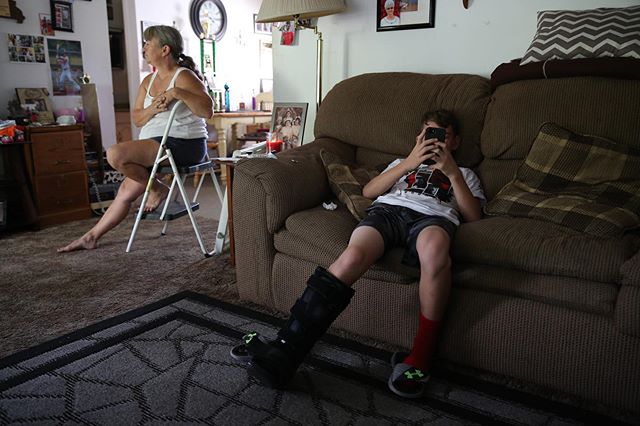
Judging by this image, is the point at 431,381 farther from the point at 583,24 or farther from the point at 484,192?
the point at 583,24

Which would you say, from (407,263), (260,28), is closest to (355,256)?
(407,263)

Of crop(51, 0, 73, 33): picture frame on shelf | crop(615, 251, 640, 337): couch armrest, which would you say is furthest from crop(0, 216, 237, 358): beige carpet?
crop(51, 0, 73, 33): picture frame on shelf

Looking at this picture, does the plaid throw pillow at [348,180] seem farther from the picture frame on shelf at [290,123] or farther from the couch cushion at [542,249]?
the picture frame on shelf at [290,123]

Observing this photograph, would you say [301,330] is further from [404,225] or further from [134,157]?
[134,157]

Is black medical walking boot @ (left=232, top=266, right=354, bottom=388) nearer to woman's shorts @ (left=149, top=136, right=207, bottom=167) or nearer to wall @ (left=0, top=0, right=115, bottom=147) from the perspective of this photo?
woman's shorts @ (left=149, top=136, right=207, bottom=167)

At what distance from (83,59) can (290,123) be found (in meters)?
2.13

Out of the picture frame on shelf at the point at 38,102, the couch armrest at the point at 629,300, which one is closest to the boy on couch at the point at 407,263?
the couch armrest at the point at 629,300

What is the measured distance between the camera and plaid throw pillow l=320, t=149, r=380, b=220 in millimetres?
1948

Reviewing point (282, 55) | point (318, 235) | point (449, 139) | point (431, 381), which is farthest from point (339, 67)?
point (431, 381)

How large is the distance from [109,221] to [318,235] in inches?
64.3

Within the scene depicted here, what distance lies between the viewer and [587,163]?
71.2 inches

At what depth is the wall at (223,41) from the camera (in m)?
4.78

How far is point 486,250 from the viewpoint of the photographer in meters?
1.57

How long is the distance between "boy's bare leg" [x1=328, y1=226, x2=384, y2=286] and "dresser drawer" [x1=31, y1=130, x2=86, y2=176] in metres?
2.56
